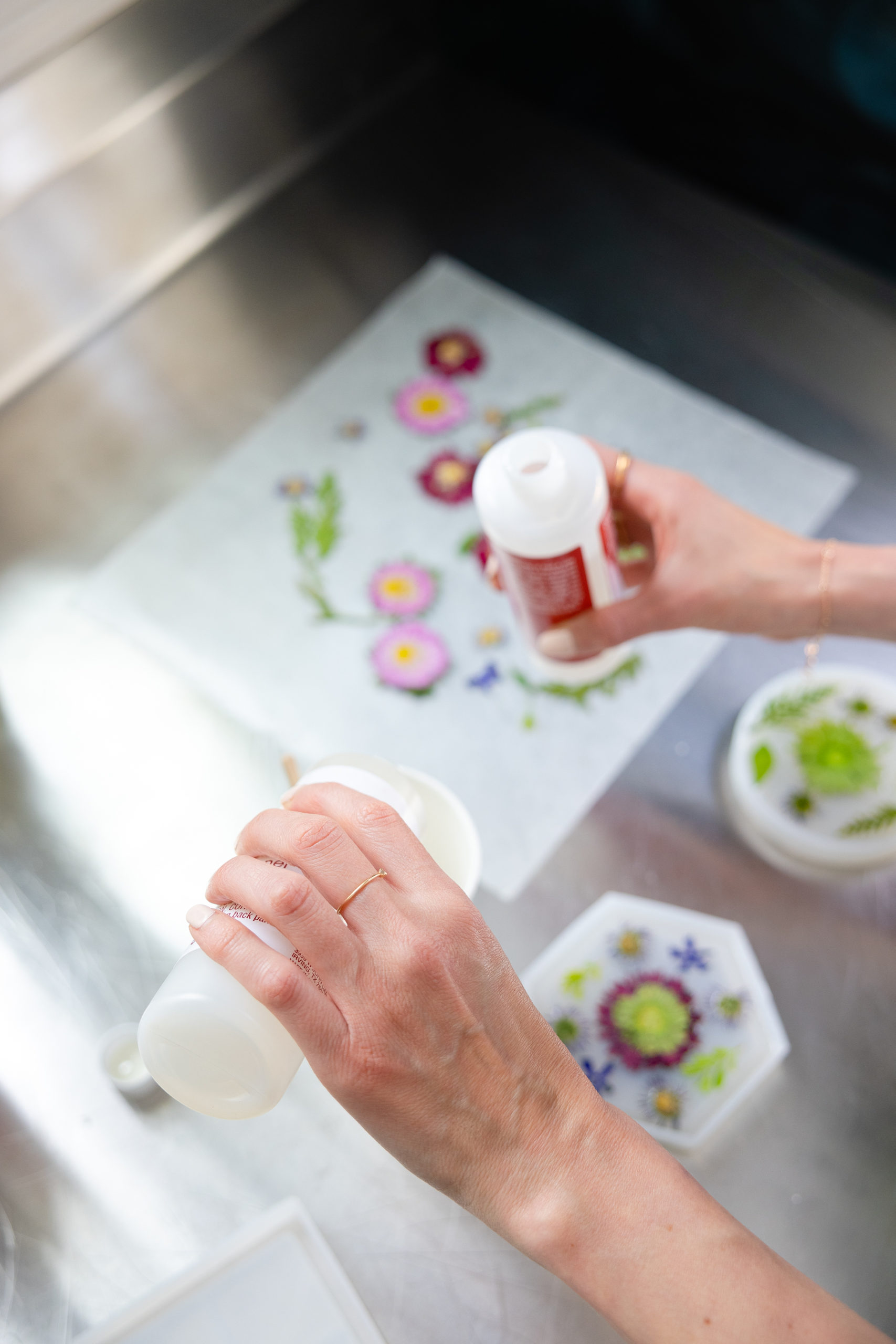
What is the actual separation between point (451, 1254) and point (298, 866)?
14.6 inches

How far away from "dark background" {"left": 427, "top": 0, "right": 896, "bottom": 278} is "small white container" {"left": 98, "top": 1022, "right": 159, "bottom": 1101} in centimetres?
110

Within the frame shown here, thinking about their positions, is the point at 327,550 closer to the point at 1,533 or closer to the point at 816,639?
the point at 1,533

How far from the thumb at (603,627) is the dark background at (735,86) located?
67cm

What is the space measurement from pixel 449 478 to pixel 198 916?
0.61 metres

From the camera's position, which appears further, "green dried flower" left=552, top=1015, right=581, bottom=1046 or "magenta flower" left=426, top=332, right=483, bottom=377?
"magenta flower" left=426, top=332, right=483, bottom=377

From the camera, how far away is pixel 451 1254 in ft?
2.54

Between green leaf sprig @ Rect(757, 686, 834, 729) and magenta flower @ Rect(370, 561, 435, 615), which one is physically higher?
green leaf sprig @ Rect(757, 686, 834, 729)

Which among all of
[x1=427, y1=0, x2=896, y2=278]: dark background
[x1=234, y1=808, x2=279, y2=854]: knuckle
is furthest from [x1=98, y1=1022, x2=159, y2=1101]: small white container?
[x1=427, y1=0, x2=896, y2=278]: dark background

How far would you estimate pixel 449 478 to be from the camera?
1.08 m

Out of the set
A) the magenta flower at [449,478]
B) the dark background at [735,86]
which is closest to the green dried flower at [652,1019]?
the magenta flower at [449,478]

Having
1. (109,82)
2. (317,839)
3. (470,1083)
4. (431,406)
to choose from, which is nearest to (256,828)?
(317,839)

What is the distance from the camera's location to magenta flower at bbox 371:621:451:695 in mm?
994

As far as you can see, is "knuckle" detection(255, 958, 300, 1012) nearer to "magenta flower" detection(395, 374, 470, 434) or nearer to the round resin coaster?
the round resin coaster

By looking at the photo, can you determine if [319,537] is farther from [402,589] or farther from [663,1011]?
[663,1011]
